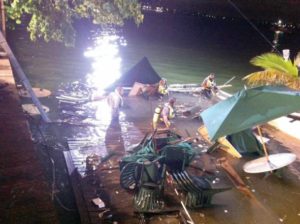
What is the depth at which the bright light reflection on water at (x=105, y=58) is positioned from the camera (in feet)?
89.4

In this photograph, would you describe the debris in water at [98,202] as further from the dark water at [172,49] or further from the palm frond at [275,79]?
the dark water at [172,49]

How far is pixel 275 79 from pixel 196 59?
80.1 ft

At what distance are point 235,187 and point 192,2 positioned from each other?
4824 cm

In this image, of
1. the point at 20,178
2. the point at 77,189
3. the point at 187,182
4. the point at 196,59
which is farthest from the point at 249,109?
the point at 196,59

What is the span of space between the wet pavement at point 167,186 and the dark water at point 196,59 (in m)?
0.04

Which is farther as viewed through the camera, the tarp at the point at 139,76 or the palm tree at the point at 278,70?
the tarp at the point at 139,76

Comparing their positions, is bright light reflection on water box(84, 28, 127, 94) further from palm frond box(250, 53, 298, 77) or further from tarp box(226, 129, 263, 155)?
palm frond box(250, 53, 298, 77)

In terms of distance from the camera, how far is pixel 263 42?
1932 inches

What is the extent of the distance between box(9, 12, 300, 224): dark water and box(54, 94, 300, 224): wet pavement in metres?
0.04

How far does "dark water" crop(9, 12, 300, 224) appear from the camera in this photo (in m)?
10.4

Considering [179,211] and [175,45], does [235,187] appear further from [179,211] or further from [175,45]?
[175,45]

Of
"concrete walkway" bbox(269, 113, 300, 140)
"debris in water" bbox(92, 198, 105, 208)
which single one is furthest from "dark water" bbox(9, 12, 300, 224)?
"concrete walkway" bbox(269, 113, 300, 140)

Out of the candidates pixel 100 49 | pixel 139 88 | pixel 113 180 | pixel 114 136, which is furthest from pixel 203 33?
pixel 113 180

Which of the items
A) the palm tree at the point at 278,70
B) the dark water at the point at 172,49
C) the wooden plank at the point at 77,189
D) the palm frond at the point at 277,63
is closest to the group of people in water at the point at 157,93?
the wooden plank at the point at 77,189
